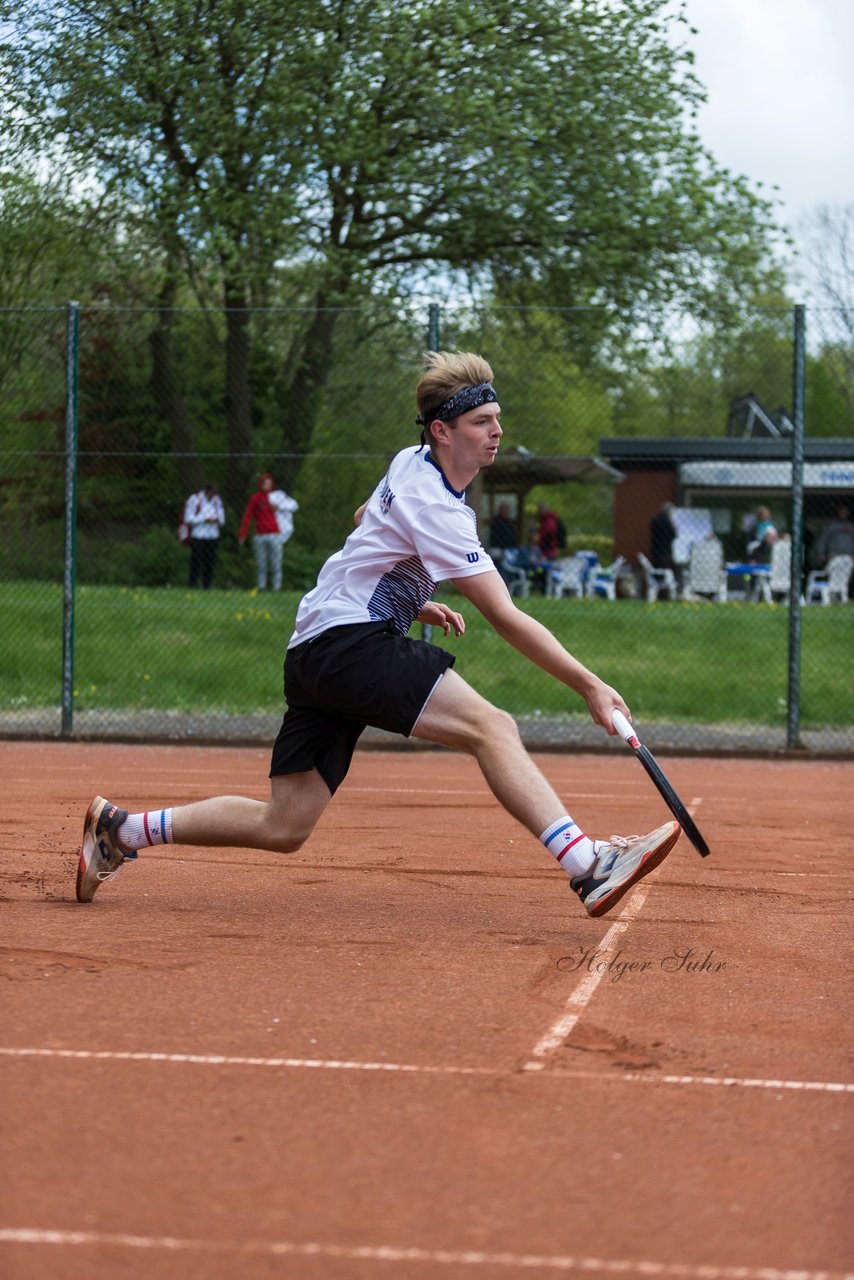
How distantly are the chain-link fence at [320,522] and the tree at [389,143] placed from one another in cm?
380

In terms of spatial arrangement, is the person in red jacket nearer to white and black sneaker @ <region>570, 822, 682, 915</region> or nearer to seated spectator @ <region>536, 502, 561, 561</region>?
seated spectator @ <region>536, 502, 561, 561</region>

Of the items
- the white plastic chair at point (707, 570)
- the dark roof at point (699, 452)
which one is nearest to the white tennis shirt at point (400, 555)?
the white plastic chair at point (707, 570)

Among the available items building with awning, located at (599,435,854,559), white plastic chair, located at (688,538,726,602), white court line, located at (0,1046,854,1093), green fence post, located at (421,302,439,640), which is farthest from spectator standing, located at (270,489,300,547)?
white court line, located at (0,1046,854,1093)

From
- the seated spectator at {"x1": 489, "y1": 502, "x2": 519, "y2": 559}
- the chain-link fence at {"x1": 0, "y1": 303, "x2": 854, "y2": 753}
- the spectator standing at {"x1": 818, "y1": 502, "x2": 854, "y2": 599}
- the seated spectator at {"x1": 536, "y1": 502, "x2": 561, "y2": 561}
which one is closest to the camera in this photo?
the chain-link fence at {"x1": 0, "y1": 303, "x2": 854, "y2": 753}

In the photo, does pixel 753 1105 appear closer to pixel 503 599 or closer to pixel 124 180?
pixel 503 599

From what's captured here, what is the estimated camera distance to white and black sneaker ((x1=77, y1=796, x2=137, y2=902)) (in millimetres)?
5441

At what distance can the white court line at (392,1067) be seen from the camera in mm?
3676

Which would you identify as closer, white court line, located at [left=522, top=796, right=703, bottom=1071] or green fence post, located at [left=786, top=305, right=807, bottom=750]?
white court line, located at [left=522, top=796, right=703, bottom=1071]

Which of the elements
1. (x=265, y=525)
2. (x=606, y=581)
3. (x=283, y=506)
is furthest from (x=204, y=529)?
(x=606, y=581)

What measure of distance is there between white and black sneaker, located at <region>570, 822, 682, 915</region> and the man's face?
1.23 meters

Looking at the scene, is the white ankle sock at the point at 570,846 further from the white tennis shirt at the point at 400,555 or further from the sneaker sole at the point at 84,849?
the sneaker sole at the point at 84,849

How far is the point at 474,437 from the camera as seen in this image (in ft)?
16.7

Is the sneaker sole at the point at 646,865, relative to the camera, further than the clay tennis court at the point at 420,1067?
Yes

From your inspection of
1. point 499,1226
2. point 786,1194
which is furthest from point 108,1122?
point 786,1194
